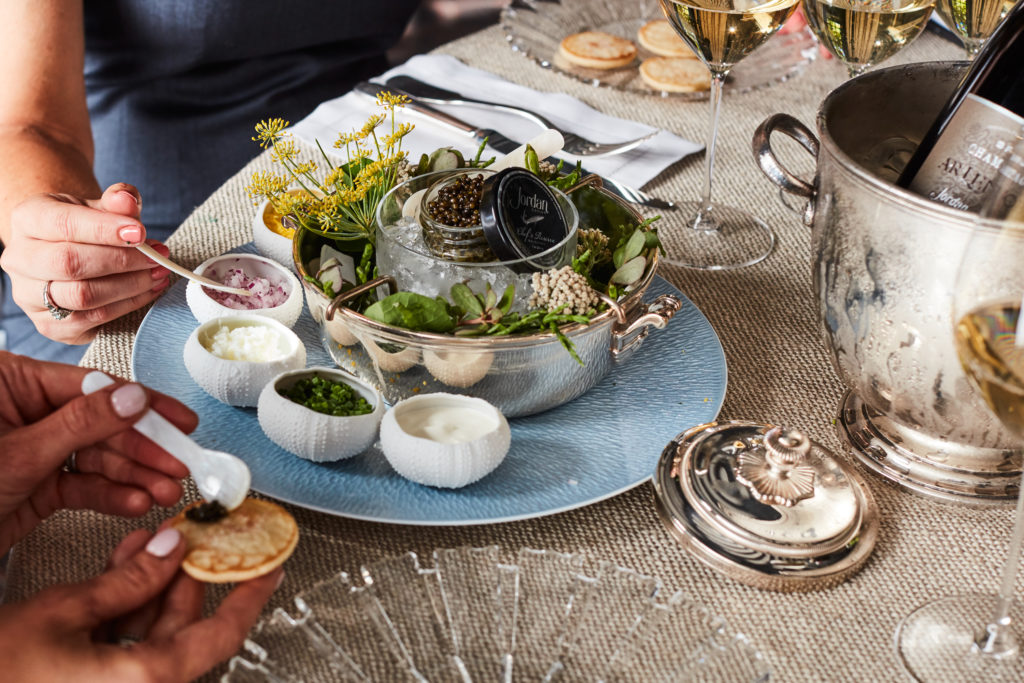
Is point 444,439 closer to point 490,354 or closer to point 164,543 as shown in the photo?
point 490,354

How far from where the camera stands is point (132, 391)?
0.55 meters

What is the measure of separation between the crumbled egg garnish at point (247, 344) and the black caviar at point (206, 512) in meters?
0.19

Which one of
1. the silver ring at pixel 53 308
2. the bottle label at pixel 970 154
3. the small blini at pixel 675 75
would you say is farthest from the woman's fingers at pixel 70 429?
the small blini at pixel 675 75

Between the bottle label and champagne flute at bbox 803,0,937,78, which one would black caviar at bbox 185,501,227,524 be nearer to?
the bottle label

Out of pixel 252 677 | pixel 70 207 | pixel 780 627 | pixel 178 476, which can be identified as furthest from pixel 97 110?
pixel 780 627

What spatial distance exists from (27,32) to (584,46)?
0.76m

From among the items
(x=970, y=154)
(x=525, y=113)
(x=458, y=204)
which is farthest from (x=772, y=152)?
(x=525, y=113)

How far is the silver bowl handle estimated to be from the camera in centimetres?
72

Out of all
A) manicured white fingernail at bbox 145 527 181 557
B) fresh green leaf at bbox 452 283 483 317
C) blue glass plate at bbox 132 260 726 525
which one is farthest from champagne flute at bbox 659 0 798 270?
manicured white fingernail at bbox 145 527 181 557

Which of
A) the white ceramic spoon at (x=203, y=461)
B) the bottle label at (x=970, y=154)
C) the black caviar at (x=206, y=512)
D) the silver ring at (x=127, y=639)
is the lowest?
the silver ring at (x=127, y=639)

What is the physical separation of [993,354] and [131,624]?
0.49 metres

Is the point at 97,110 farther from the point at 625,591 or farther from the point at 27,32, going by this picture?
the point at 625,591

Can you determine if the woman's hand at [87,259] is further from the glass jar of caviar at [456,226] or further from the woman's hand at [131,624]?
the woman's hand at [131,624]

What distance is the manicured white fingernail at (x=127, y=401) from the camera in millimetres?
548
